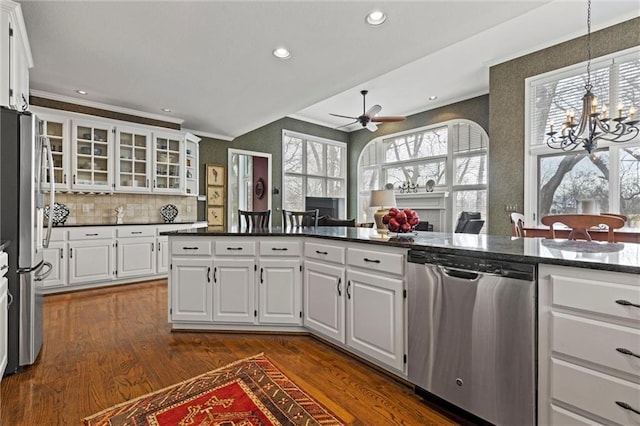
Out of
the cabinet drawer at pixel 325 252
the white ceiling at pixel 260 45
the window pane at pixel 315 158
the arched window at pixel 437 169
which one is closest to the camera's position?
the cabinet drawer at pixel 325 252

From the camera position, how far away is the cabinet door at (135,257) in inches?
182

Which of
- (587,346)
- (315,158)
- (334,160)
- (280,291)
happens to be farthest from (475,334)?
(334,160)

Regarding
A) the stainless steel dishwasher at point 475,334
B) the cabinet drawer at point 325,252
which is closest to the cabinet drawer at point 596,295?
the stainless steel dishwasher at point 475,334

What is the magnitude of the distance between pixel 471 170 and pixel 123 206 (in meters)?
6.29

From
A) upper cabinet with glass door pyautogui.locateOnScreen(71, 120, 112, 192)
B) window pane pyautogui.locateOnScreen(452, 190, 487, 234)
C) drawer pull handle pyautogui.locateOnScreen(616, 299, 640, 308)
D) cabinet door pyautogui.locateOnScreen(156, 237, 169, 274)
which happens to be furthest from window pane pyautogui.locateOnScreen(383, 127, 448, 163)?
drawer pull handle pyautogui.locateOnScreen(616, 299, 640, 308)

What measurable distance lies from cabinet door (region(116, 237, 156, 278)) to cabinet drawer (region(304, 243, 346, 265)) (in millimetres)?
3313

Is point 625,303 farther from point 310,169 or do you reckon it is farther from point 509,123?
point 310,169

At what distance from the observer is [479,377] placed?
1539mm

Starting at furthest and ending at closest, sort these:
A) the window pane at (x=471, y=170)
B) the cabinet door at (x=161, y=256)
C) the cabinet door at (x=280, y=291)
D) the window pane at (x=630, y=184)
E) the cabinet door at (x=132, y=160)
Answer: the window pane at (x=471, y=170), the cabinet door at (x=161, y=256), the cabinet door at (x=132, y=160), the window pane at (x=630, y=184), the cabinet door at (x=280, y=291)

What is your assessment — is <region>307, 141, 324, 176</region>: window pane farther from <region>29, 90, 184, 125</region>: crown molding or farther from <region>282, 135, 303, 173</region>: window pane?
<region>29, 90, 184, 125</region>: crown molding

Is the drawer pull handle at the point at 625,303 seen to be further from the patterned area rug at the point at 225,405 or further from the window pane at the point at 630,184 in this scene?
the window pane at the point at 630,184

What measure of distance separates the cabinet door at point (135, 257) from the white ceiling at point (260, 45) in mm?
2046

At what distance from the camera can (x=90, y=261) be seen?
4359 mm

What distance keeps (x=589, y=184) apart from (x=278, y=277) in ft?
14.1
